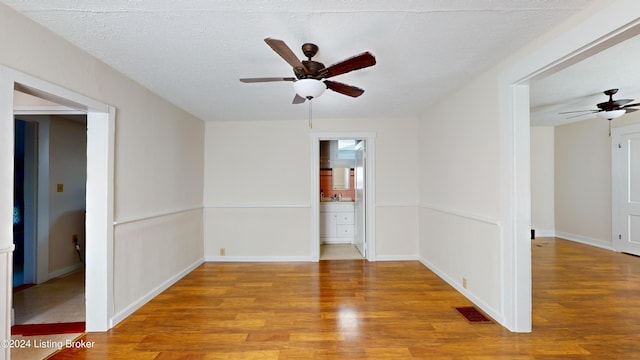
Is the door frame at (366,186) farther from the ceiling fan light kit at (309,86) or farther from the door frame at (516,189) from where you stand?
the ceiling fan light kit at (309,86)

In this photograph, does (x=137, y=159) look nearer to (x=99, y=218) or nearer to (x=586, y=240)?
(x=99, y=218)

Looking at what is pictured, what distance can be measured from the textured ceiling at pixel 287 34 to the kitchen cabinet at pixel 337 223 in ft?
11.4

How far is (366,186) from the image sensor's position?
4773mm

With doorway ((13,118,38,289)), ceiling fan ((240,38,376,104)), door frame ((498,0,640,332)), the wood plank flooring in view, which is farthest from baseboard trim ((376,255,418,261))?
doorway ((13,118,38,289))

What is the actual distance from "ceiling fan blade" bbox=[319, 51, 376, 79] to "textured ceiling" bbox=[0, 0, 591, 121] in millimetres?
220

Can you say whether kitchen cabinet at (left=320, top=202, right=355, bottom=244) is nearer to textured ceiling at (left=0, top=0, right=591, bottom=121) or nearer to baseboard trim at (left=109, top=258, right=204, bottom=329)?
baseboard trim at (left=109, top=258, right=204, bottom=329)

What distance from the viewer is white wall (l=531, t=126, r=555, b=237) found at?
252 inches

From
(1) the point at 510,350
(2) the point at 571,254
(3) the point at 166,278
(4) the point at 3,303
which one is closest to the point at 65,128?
(3) the point at 166,278

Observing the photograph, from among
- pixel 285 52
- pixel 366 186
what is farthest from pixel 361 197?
pixel 285 52

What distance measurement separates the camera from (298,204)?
4793 millimetres

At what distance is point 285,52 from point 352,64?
47 cm

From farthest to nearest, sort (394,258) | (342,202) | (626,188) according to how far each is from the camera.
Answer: (342,202), (626,188), (394,258)

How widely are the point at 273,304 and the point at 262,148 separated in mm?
2589

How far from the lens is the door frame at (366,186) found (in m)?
4.71
